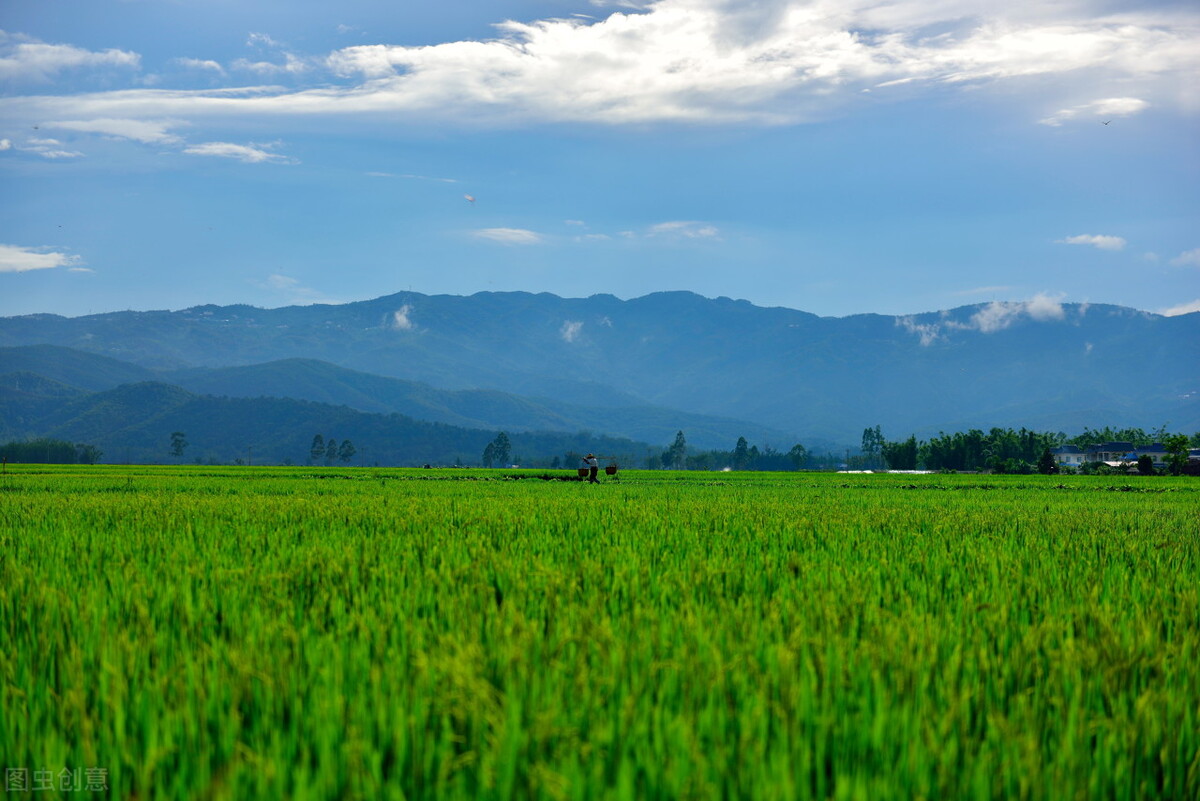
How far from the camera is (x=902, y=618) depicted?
5180 mm

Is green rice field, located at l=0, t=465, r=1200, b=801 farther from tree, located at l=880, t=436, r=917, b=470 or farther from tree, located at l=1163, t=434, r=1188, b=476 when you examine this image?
tree, located at l=880, t=436, r=917, b=470

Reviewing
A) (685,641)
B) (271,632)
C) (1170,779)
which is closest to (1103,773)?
(1170,779)

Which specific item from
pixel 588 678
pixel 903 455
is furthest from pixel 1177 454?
pixel 588 678

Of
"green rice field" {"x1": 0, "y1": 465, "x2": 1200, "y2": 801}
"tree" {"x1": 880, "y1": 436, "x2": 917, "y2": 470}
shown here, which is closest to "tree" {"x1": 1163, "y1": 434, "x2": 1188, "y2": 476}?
"tree" {"x1": 880, "y1": 436, "x2": 917, "y2": 470}

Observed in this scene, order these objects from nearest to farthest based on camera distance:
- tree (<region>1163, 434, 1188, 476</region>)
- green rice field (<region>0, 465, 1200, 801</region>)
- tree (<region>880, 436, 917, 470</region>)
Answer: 1. green rice field (<region>0, 465, 1200, 801</region>)
2. tree (<region>1163, 434, 1188, 476</region>)
3. tree (<region>880, 436, 917, 470</region>)

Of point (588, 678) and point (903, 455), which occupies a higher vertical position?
point (588, 678)

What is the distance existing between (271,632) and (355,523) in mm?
7582

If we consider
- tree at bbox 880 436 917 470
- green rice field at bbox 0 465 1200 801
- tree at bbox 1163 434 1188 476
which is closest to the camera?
green rice field at bbox 0 465 1200 801

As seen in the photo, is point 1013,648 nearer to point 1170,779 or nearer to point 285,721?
point 1170,779

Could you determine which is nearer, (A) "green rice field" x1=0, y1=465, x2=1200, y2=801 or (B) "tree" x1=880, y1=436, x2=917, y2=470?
(A) "green rice field" x1=0, y1=465, x2=1200, y2=801

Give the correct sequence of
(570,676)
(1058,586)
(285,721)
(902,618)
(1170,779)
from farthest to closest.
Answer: (1058,586)
(902,618)
(570,676)
(285,721)
(1170,779)

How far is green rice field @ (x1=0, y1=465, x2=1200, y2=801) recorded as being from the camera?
293cm

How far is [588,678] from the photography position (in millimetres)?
3750

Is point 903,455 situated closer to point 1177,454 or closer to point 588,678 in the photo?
point 1177,454
